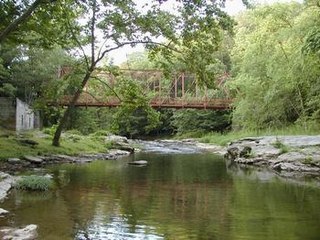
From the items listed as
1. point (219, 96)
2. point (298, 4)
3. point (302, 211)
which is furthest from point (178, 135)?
point (302, 211)

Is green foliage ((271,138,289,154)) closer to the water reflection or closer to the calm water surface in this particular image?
the calm water surface

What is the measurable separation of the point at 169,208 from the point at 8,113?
86.7 ft

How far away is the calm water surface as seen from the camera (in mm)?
8910

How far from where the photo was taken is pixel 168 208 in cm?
1135

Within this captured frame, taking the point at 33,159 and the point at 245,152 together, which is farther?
the point at 245,152

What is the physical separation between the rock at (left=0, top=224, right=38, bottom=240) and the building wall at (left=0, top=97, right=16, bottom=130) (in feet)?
89.1

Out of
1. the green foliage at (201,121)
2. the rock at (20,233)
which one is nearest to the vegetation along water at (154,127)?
the rock at (20,233)

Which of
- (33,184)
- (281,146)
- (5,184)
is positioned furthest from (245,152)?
(5,184)

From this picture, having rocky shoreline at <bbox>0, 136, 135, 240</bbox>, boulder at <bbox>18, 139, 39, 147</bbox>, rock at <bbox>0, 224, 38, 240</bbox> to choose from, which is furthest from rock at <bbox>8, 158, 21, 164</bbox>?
rock at <bbox>0, 224, 38, 240</bbox>

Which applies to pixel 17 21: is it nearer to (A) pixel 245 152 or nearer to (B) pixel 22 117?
(A) pixel 245 152

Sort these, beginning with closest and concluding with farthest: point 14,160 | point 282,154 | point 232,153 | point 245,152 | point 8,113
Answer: point 14,160 < point 282,154 < point 245,152 < point 232,153 < point 8,113

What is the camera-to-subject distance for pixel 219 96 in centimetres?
6178

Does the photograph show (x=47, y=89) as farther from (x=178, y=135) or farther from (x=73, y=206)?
(x=178, y=135)

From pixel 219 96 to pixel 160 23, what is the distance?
126ft
